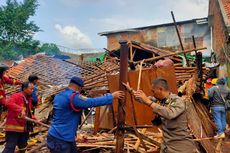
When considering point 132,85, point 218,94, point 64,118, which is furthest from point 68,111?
point 218,94

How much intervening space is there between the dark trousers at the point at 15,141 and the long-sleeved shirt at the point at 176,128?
3.34 metres

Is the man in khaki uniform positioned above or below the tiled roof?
below

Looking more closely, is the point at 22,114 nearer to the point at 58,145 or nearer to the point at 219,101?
the point at 58,145

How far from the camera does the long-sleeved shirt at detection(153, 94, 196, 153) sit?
4020 mm

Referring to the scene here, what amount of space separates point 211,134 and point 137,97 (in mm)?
5957

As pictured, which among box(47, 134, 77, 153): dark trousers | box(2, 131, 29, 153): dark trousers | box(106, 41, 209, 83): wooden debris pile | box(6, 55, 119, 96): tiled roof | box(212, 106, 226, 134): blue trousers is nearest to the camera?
box(47, 134, 77, 153): dark trousers

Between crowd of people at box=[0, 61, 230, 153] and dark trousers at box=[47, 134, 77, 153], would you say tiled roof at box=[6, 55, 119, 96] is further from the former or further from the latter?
dark trousers at box=[47, 134, 77, 153]

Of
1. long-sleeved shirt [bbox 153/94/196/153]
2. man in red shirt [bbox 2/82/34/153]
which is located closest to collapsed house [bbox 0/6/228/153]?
man in red shirt [bbox 2/82/34/153]

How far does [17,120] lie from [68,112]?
1.98 metres

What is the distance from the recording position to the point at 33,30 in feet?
99.5

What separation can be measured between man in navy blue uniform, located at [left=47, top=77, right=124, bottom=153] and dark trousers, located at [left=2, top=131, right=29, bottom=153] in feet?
5.56

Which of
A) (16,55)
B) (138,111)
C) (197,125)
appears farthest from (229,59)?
(16,55)

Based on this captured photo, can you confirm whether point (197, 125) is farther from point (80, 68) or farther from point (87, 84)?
point (80, 68)

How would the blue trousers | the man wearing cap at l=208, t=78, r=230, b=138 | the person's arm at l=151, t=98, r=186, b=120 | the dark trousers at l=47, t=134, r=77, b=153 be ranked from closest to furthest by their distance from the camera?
the person's arm at l=151, t=98, r=186, b=120 < the dark trousers at l=47, t=134, r=77, b=153 < the blue trousers < the man wearing cap at l=208, t=78, r=230, b=138
